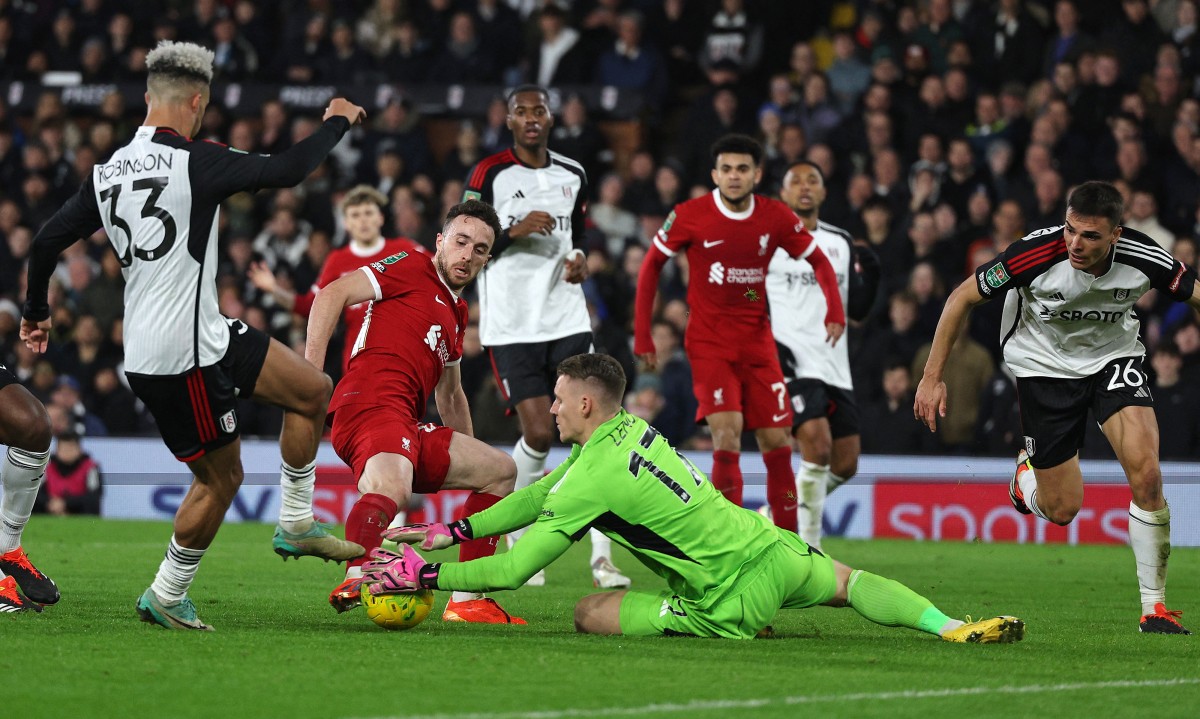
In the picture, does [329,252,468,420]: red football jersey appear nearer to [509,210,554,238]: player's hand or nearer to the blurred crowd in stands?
[509,210,554,238]: player's hand

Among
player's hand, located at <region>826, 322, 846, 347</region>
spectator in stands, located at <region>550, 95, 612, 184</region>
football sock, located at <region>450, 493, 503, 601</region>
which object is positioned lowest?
football sock, located at <region>450, 493, 503, 601</region>

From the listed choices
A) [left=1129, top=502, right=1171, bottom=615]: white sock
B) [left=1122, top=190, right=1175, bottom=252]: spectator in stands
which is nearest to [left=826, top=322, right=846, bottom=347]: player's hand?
[left=1129, top=502, right=1171, bottom=615]: white sock

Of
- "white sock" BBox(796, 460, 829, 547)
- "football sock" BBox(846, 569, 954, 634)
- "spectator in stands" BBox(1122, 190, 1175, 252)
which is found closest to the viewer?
"football sock" BBox(846, 569, 954, 634)

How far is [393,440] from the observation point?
7.48m

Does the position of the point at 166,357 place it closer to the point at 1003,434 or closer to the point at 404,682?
the point at 404,682

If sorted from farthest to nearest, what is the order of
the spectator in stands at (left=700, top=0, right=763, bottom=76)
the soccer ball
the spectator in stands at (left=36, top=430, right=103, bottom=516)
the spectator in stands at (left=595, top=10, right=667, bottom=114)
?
1. the spectator in stands at (left=595, top=10, right=667, bottom=114)
2. the spectator in stands at (left=700, top=0, right=763, bottom=76)
3. the spectator in stands at (left=36, top=430, right=103, bottom=516)
4. the soccer ball

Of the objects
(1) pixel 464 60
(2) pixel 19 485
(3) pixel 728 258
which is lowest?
(2) pixel 19 485

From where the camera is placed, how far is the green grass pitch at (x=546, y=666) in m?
5.18

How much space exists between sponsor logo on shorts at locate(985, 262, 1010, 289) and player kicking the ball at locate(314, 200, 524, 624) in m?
2.46

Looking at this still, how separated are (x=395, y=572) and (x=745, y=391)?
4.55 meters

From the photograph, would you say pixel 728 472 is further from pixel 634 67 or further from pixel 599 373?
pixel 634 67

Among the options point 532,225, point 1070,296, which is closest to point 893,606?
point 1070,296

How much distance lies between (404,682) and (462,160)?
13.7 meters

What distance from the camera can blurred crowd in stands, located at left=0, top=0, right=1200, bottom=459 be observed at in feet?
51.6
